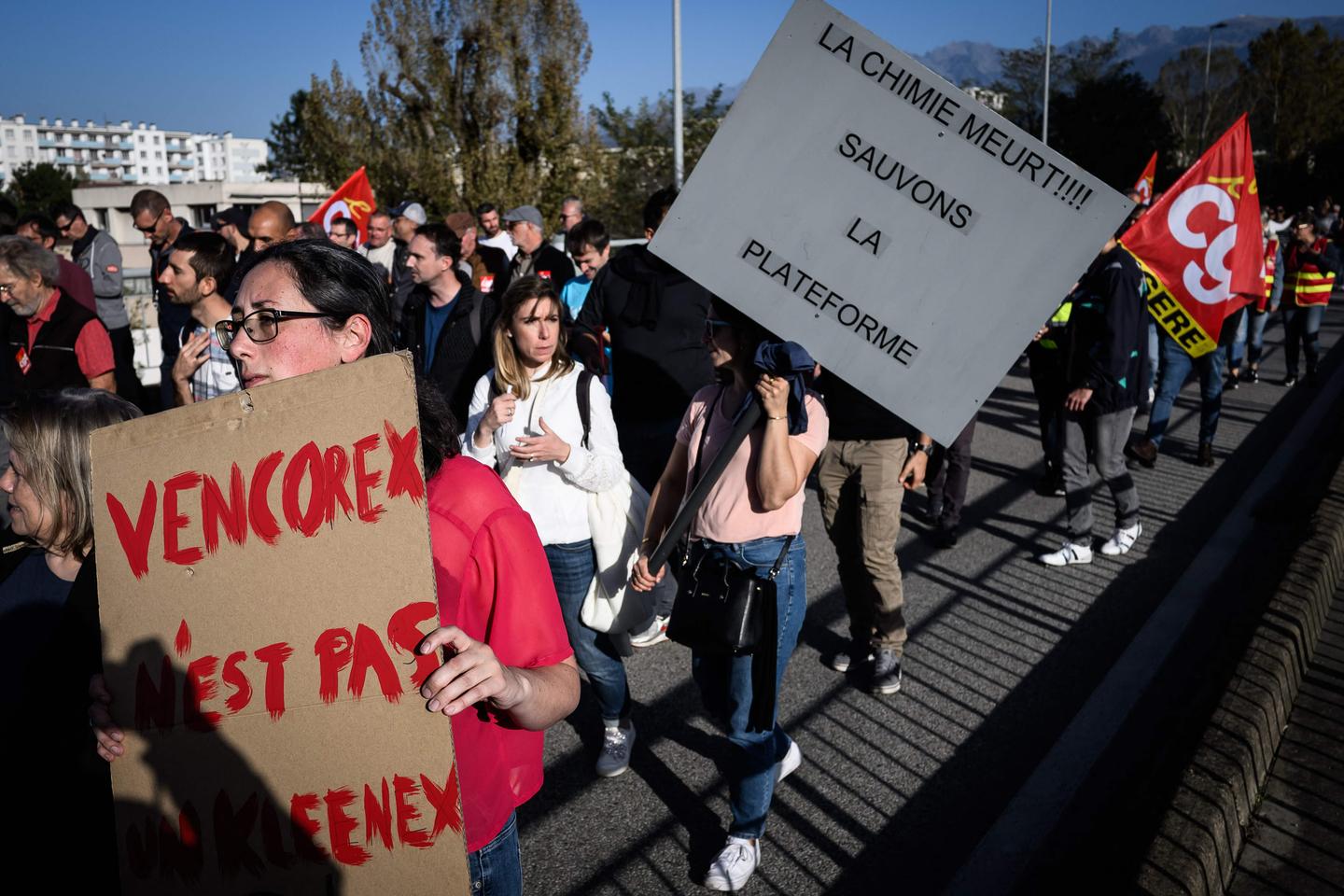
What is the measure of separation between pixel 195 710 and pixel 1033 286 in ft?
6.33

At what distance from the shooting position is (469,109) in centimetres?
2372

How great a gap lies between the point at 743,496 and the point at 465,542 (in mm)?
1483

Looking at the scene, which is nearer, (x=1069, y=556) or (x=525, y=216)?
(x=1069, y=556)

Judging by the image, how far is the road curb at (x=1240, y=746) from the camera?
2686 millimetres

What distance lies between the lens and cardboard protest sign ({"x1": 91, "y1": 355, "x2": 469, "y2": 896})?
4.85ft

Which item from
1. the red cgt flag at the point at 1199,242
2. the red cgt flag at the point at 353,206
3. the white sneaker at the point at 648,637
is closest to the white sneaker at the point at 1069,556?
the red cgt flag at the point at 1199,242

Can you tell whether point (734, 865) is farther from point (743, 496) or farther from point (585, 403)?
point (585, 403)

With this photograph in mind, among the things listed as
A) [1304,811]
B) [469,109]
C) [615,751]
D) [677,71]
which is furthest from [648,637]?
[469,109]

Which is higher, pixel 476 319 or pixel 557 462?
pixel 476 319

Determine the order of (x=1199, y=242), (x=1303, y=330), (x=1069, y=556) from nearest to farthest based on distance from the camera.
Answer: (x=1069, y=556)
(x=1199, y=242)
(x=1303, y=330)

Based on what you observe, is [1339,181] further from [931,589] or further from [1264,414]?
[931,589]

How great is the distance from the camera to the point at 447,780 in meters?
1.48

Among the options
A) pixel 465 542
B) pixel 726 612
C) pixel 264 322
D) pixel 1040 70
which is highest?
pixel 1040 70

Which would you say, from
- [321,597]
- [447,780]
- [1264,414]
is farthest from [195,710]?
[1264,414]
